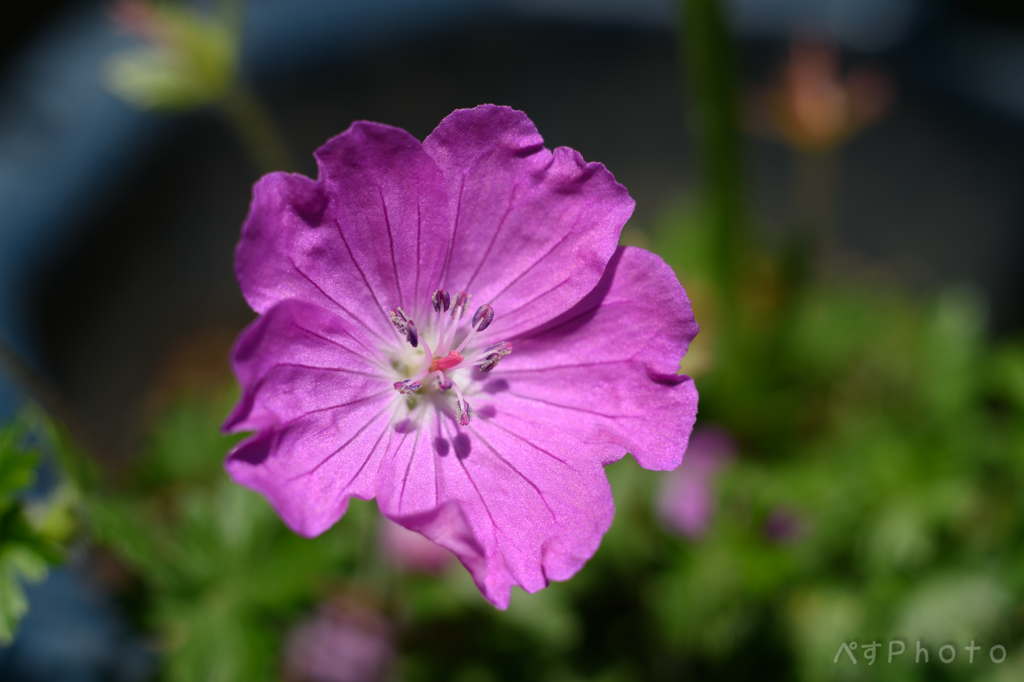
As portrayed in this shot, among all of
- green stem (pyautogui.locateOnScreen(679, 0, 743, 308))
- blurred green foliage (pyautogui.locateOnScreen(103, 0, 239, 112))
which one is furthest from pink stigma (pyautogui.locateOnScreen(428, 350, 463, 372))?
blurred green foliage (pyautogui.locateOnScreen(103, 0, 239, 112))

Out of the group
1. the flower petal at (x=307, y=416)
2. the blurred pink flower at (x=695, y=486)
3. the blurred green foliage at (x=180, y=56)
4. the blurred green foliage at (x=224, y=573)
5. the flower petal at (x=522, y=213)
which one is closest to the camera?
the flower petal at (x=307, y=416)

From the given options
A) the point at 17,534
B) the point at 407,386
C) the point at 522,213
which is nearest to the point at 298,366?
the point at 407,386

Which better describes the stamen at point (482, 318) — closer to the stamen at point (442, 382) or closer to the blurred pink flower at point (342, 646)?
the stamen at point (442, 382)

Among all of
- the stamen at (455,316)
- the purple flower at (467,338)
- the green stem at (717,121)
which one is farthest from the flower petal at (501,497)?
the green stem at (717,121)

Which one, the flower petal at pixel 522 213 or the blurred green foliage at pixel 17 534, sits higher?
the flower petal at pixel 522 213

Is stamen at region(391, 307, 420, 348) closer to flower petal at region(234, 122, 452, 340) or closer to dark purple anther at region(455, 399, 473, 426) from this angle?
flower petal at region(234, 122, 452, 340)

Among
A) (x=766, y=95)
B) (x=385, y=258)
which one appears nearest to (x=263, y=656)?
(x=385, y=258)
